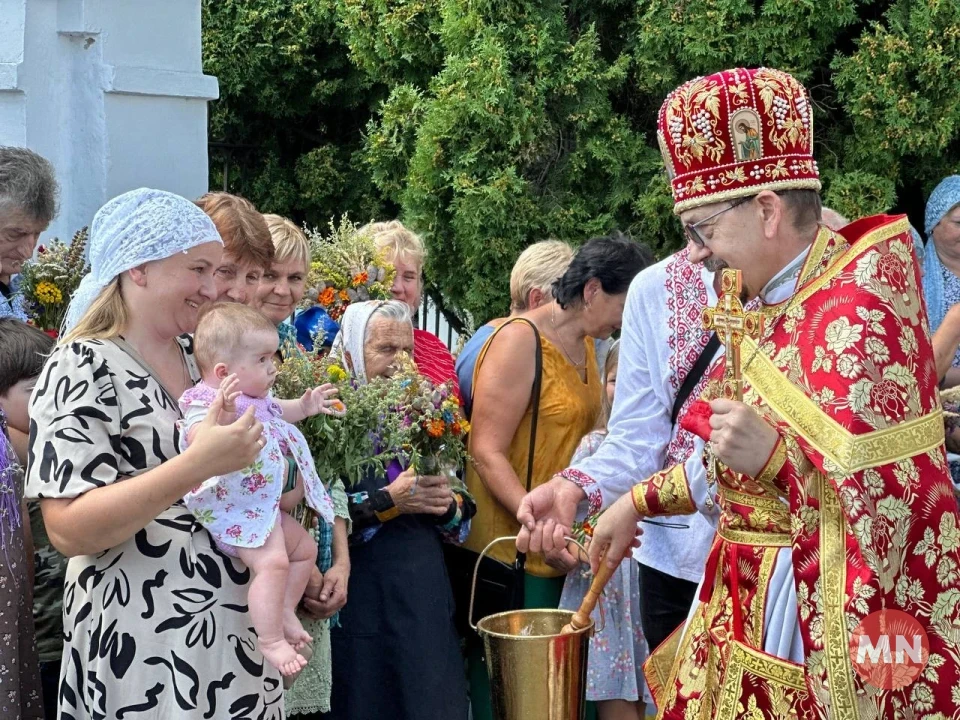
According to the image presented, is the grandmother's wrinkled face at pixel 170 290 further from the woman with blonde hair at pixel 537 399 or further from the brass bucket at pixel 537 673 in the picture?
the woman with blonde hair at pixel 537 399

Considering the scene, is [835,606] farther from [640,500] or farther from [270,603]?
[270,603]

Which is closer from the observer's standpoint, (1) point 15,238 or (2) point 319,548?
(2) point 319,548

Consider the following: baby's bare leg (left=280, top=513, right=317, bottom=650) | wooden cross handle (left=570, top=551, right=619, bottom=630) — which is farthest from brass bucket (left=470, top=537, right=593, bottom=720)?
baby's bare leg (left=280, top=513, right=317, bottom=650)

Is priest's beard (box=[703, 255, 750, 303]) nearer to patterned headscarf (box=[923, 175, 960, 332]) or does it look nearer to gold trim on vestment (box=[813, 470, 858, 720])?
gold trim on vestment (box=[813, 470, 858, 720])

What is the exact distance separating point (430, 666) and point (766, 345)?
204 cm

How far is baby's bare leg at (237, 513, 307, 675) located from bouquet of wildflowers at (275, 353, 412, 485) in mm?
925

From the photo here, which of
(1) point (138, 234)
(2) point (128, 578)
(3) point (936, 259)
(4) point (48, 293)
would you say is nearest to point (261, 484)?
(2) point (128, 578)

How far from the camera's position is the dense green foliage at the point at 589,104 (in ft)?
26.6

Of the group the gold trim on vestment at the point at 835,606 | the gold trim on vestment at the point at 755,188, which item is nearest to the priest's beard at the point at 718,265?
the gold trim on vestment at the point at 755,188

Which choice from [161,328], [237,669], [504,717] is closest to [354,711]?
[504,717]

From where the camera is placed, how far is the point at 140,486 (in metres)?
2.73

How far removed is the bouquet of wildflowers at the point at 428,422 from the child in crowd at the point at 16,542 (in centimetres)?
119

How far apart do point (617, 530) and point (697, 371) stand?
0.59 metres

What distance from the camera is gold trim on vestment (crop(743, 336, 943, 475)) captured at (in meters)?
2.47
